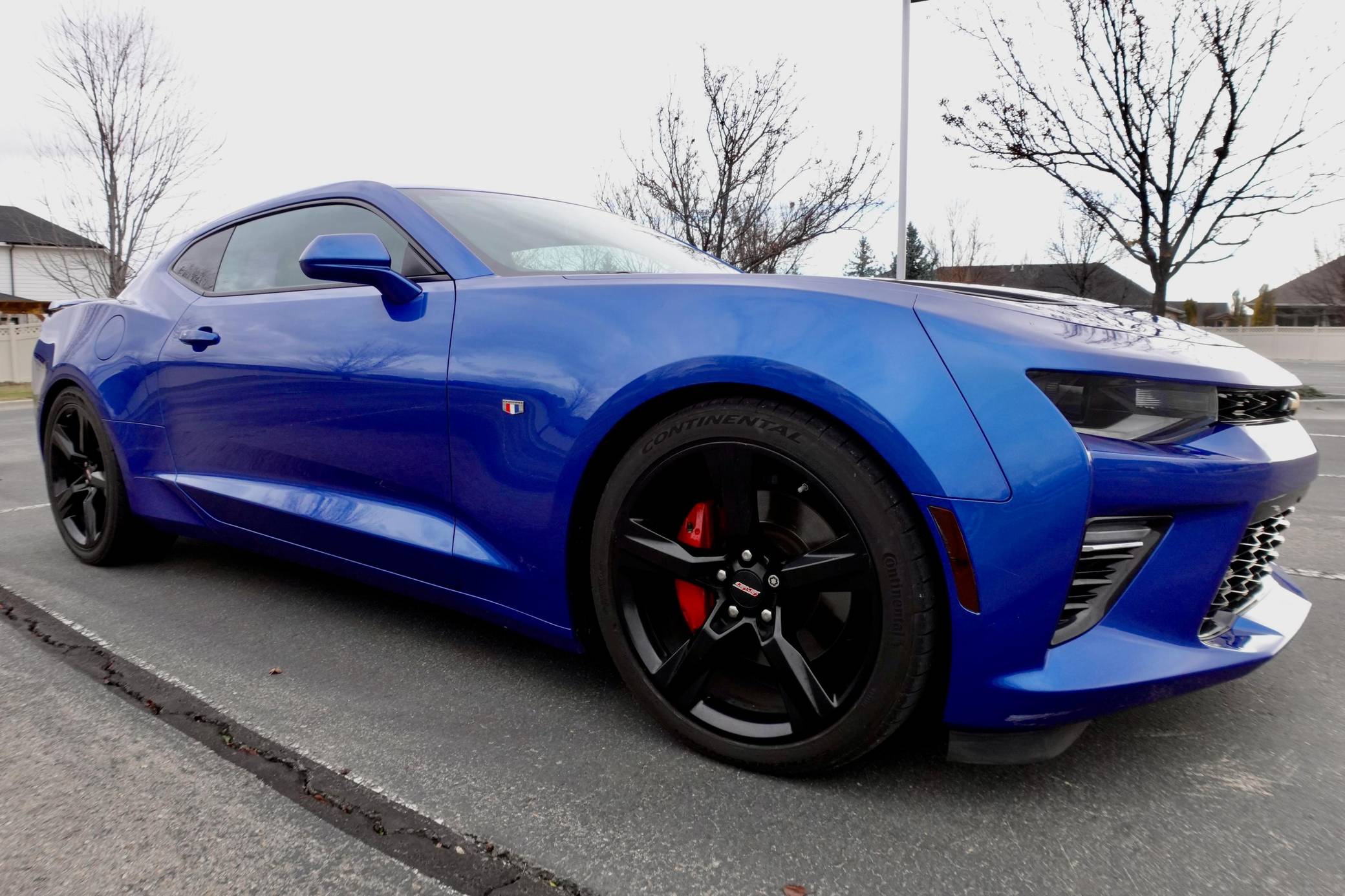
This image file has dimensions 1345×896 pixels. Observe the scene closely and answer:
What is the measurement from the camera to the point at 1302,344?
3058cm

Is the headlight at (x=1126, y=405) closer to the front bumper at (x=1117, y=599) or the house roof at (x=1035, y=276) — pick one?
the front bumper at (x=1117, y=599)

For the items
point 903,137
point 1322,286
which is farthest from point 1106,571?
point 1322,286

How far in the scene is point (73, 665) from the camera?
246 centimetres

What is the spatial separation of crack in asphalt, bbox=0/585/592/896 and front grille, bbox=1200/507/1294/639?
4.32 ft

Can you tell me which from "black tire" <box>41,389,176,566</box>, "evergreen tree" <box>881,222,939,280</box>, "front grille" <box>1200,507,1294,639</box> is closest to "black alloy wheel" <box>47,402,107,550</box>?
"black tire" <box>41,389,176,566</box>

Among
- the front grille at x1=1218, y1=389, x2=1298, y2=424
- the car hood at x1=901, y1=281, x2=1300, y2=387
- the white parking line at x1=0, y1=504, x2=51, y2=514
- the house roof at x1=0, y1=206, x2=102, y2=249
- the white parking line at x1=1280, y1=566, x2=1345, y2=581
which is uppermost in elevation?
the house roof at x1=0, y1=206, x2=102, y2=249

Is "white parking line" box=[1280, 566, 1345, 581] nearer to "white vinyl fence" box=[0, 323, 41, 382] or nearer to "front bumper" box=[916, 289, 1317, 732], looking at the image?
"front bumper" box=[916, 289, 1317, 732]

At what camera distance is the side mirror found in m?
2.21

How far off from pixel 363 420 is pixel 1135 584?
189cm

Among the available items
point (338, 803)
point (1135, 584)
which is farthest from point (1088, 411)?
point (338, 803)

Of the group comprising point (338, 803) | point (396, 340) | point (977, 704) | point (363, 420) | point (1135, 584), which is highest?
point (396, 340)

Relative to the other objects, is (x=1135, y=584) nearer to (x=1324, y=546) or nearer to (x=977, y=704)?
(x=977, y=704)

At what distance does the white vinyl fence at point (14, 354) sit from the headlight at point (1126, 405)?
2675cm

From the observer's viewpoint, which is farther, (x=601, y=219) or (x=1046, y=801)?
(x=601, y=219)
